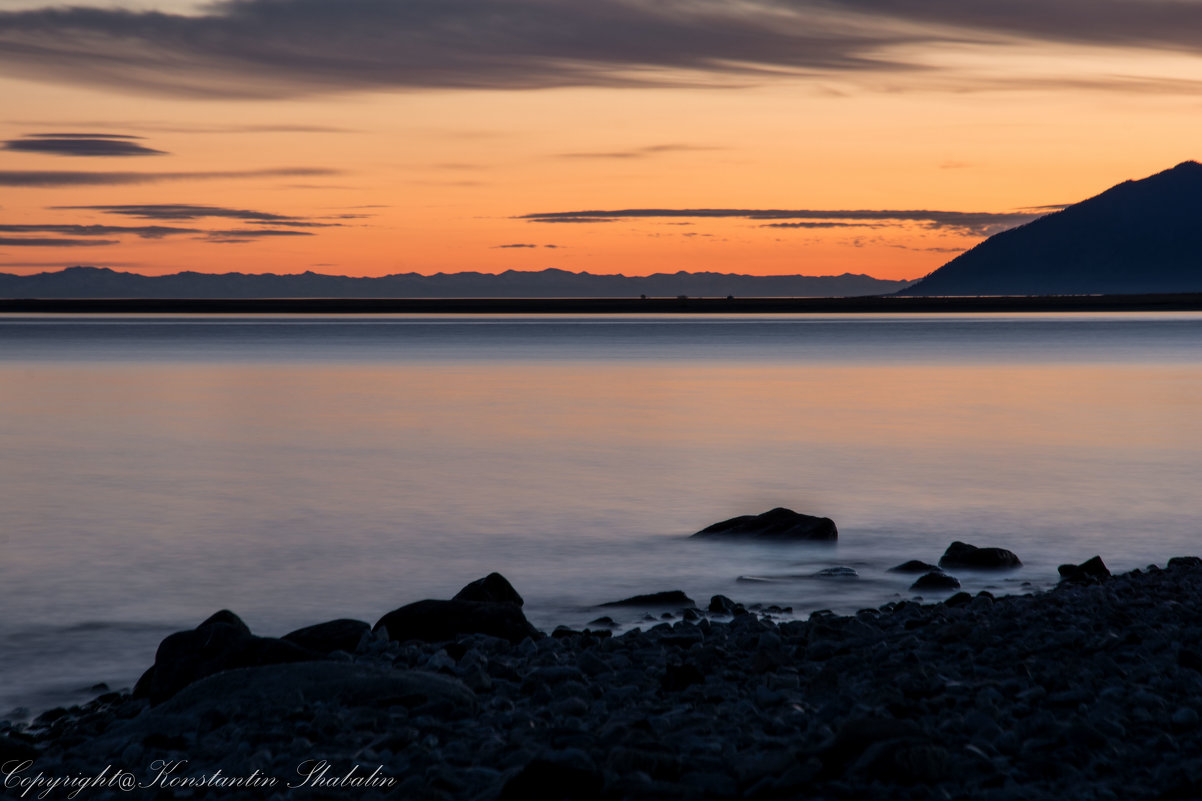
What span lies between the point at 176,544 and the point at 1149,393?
3171cm

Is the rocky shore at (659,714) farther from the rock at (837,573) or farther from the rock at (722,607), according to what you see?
the rock at (837,573)

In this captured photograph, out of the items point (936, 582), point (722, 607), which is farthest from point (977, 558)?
point (722, 607)

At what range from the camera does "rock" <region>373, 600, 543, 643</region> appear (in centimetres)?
930

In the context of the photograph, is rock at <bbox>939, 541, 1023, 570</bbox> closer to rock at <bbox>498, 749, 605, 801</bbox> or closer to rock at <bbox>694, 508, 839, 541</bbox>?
rock at <bbox>694, 508, 839, 541</bbox>

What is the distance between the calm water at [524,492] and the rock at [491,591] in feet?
1.52

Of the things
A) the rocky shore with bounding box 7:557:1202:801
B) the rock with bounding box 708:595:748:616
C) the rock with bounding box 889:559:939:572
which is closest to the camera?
the rocky shore with bounding box 7:557:1202:801

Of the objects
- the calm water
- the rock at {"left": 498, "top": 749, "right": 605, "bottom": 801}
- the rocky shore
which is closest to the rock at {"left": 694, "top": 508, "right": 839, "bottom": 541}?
the calm water

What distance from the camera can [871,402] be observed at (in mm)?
35625

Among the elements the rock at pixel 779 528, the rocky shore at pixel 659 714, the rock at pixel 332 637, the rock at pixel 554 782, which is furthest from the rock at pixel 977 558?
the rock at pixel 554 782

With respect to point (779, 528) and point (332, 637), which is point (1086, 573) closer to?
point (779, 528)

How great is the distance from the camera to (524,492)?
18891mm

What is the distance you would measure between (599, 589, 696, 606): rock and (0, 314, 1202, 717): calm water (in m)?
0.48

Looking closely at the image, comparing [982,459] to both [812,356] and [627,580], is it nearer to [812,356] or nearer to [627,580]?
[627,580]

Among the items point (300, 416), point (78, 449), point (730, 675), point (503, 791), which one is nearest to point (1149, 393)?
point (300, 416)
